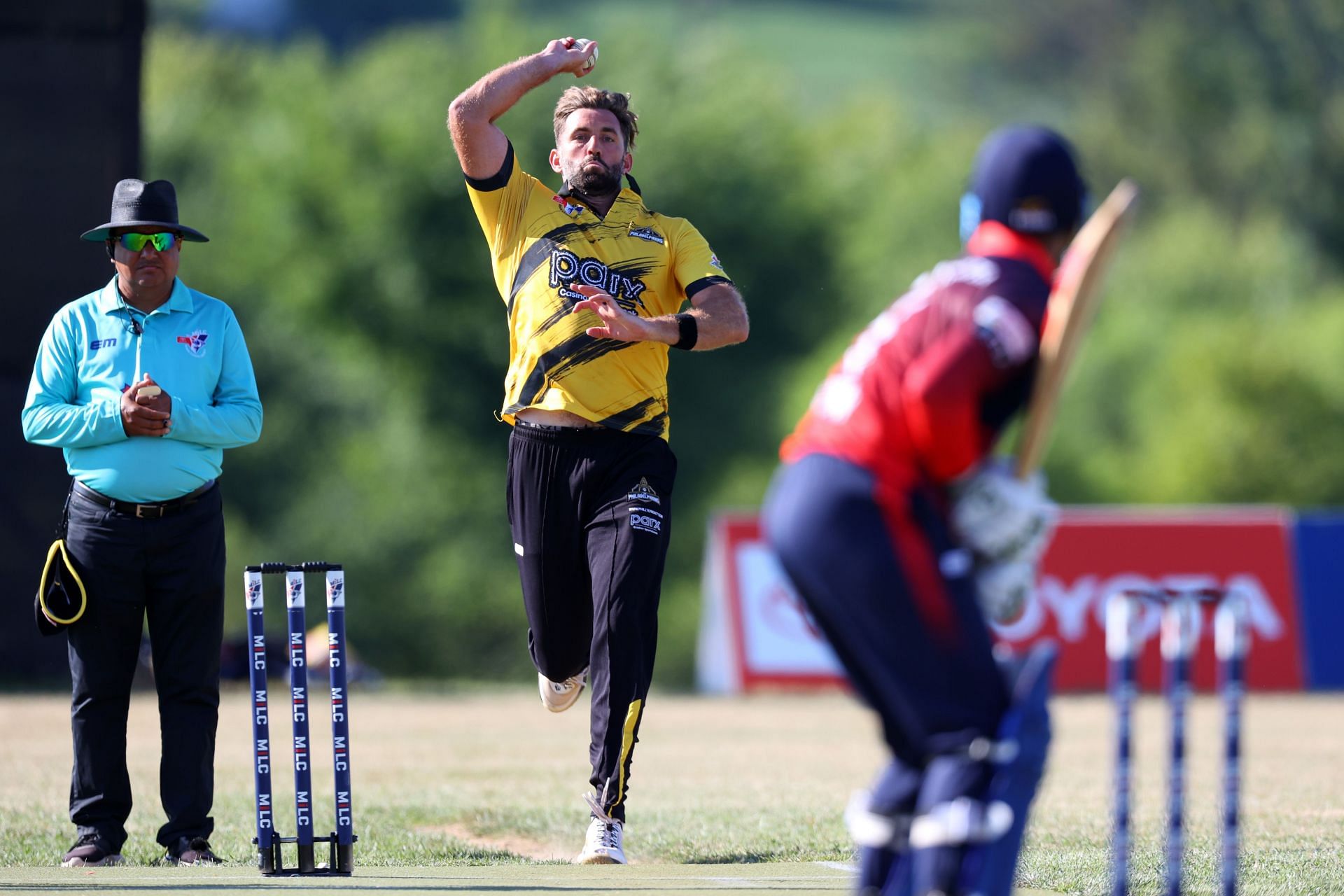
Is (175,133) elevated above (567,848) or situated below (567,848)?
above

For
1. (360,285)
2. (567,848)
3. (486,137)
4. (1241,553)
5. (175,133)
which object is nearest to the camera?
(486,137)

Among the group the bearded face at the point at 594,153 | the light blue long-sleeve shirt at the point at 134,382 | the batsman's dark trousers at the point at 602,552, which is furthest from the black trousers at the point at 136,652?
the bearded face at the point at 594,153

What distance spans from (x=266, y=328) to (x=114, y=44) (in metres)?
22.2

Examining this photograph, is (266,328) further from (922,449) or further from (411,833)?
(922,449)

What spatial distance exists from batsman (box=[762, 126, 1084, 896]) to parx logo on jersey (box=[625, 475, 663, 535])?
212 centimetres

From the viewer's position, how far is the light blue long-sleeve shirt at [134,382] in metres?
6.20

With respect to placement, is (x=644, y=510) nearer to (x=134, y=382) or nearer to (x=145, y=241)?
(x=134, y=382)

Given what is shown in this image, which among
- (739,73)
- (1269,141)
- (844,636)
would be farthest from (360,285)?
(844,636)

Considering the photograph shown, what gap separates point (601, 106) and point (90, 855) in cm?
291

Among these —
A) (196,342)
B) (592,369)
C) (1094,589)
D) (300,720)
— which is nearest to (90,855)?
(300,720)

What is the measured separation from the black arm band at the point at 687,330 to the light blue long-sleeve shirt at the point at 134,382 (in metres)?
1.37

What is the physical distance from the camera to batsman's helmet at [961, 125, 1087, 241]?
13.9 feet

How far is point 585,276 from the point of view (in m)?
6.45

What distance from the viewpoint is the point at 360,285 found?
3416cm
